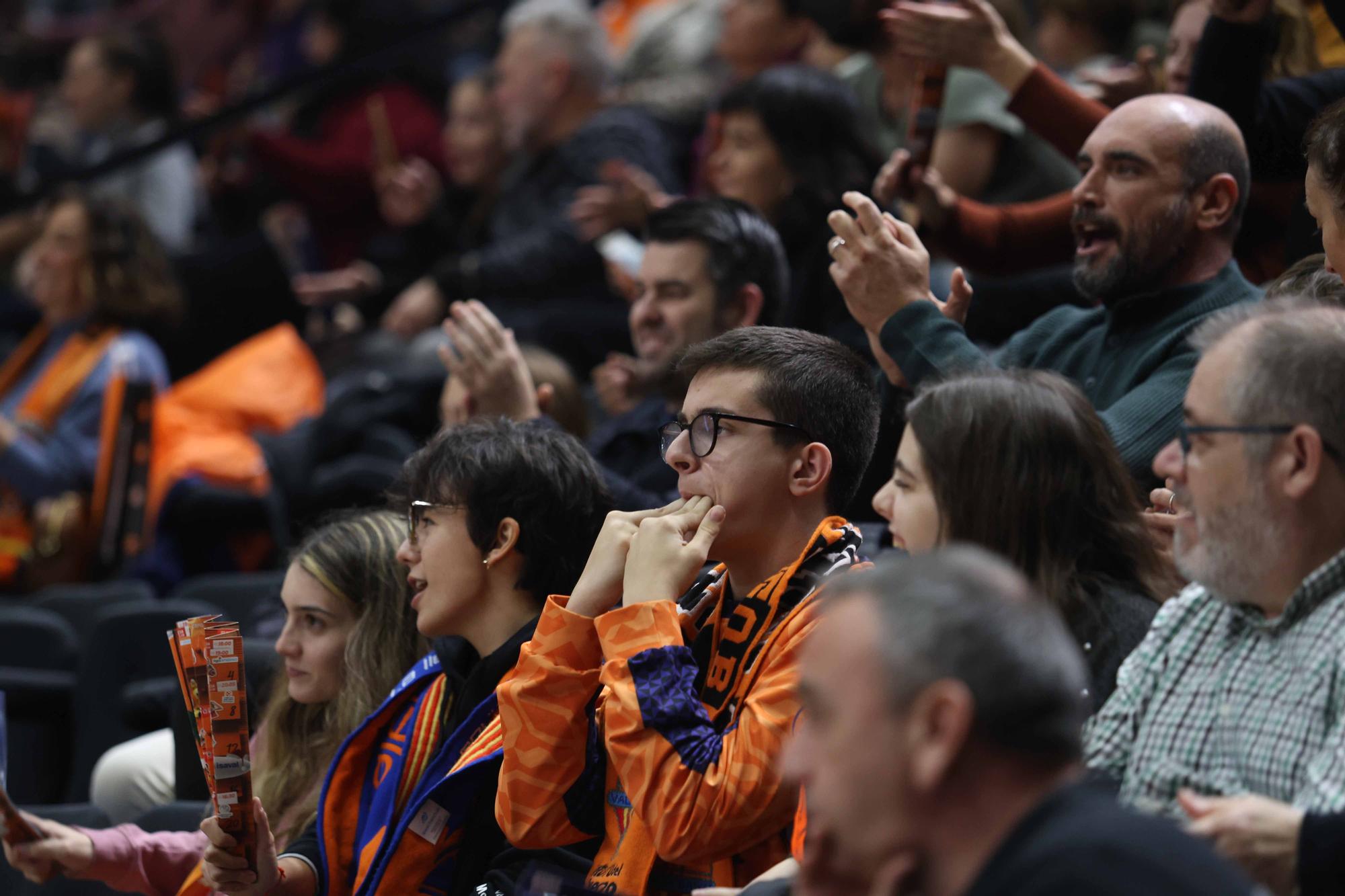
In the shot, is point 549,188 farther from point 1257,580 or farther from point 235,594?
point 1257,580

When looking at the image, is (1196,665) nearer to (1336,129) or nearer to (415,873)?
(1336,129)

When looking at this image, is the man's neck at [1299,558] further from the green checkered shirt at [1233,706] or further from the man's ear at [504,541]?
the man's ear at [504,541]

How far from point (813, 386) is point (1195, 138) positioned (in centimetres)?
86

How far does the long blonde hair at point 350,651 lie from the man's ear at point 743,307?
0.79 meters

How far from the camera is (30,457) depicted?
14.3 ft

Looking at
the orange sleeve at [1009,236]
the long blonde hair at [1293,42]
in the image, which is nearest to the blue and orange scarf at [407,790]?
the orange sleeve at [1009,236]

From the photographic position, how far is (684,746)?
176 centimetres

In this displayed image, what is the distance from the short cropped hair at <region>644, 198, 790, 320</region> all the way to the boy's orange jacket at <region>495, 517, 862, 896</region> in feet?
3.57

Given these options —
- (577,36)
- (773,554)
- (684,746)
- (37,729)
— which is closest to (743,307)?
(773,554)

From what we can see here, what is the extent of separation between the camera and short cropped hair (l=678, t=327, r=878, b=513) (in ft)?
6.68

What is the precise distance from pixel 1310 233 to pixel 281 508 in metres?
2.95

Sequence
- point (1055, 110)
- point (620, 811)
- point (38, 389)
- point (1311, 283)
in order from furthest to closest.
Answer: point (38, 389)
point (1055, 110)
point (1311, 283)
point (620, 811)

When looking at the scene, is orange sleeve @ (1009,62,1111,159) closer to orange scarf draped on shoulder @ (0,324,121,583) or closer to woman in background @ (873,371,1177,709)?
woman in background @ (873,371,1177,709)

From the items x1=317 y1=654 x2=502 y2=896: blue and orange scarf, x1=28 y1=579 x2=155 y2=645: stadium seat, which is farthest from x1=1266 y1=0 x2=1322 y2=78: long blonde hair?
x1=28 y1=579 x2=155 y2=645: stadium seat
